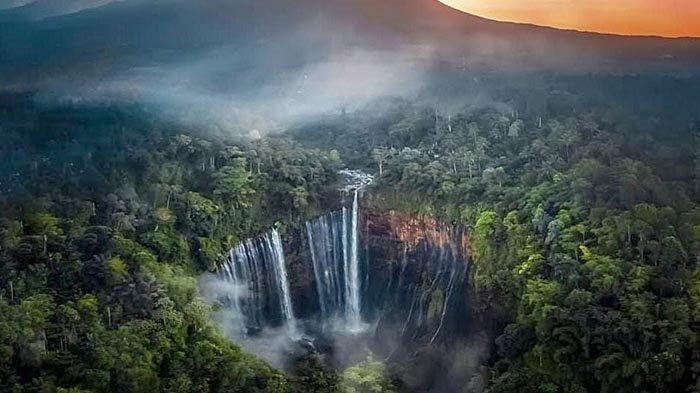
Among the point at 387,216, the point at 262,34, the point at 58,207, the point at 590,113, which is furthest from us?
the point at 262,34

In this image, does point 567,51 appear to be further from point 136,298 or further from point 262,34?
point 136,298

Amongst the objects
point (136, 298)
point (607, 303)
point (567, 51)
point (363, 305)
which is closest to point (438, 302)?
point (363, 305)

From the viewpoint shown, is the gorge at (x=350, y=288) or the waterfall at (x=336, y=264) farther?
the waterfall at (x=336, y=264)

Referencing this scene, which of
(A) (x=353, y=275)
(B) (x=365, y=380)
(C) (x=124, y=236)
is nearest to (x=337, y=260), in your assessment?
(A) (x=353, y=275)

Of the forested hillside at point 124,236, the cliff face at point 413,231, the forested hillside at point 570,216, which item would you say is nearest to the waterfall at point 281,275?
the forested hillside at point 124,236

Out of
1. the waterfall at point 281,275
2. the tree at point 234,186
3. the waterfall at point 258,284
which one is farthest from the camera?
the waterfall at point 281,275

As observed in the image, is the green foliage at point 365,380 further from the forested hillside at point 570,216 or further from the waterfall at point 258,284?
the waterfall at point 258,284
